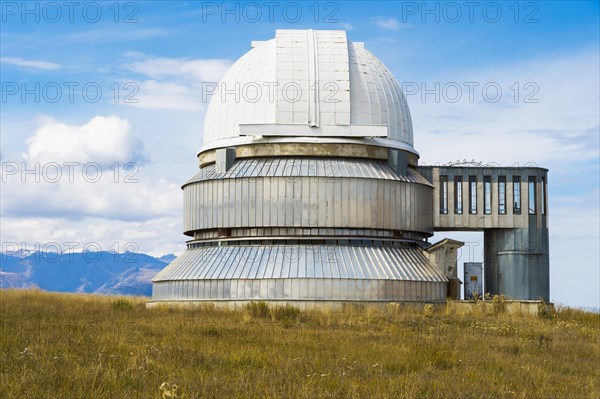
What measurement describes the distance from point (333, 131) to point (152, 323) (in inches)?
592

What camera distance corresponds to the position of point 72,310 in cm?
3142

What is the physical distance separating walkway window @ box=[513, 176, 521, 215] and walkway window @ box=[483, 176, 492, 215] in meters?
1.27

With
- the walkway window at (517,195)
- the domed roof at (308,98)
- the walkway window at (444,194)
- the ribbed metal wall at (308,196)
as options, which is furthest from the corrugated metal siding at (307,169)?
the walkway window at (517,195)

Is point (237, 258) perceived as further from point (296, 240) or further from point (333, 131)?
point (333, 131)

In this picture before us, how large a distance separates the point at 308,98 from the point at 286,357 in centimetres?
2151

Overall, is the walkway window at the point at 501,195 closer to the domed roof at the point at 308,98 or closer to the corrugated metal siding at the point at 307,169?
the corrugated metal siding at the point at 307,169

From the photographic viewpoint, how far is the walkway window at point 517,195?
41.5 metres

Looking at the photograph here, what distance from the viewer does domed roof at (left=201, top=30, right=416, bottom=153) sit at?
125ft

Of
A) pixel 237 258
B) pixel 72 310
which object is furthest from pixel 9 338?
pixel 237 258

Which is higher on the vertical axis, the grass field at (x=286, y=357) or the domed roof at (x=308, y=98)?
the domed roof at (x=308, y=98)

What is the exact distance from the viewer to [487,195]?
135 ft

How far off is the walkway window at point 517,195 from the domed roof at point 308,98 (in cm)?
541

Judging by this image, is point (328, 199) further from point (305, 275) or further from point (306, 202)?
point (305, 275)

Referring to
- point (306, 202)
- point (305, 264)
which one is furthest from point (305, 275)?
point (306, 202)
